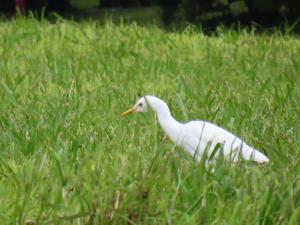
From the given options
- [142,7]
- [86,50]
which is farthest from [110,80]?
[142,7]

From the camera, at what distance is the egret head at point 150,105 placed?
4.78 m

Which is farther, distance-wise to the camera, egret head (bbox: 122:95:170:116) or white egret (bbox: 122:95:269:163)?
egret head (bbox: 122:95:170:116)

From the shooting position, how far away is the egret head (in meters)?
4.78

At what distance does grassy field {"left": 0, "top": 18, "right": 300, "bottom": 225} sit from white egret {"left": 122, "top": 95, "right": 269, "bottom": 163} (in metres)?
0.06

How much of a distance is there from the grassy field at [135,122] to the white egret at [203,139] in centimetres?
6

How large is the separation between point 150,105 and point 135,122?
0.29 metres

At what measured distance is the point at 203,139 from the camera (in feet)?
14.6

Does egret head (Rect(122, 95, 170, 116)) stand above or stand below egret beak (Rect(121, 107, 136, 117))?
above

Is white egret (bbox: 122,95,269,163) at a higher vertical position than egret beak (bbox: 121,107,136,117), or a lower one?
higher

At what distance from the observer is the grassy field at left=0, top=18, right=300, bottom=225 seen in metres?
3.64

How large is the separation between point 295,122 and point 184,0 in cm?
1109

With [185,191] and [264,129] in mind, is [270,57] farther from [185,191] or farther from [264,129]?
[185,191]

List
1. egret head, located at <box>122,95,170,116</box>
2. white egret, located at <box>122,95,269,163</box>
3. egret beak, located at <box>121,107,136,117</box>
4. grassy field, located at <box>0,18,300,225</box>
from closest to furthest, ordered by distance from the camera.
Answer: grassy field, located at <box>0,18,300,225</box> → white egret, located at <box>122,95,269,163</box> → egret head, located at <box>122,95,170,116</box> → egret beak, located at <box>121,107,136,117</box>

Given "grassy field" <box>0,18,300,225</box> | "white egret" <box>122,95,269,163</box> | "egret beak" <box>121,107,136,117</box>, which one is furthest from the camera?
"egret beak" <box>121,107,136,117</box>
